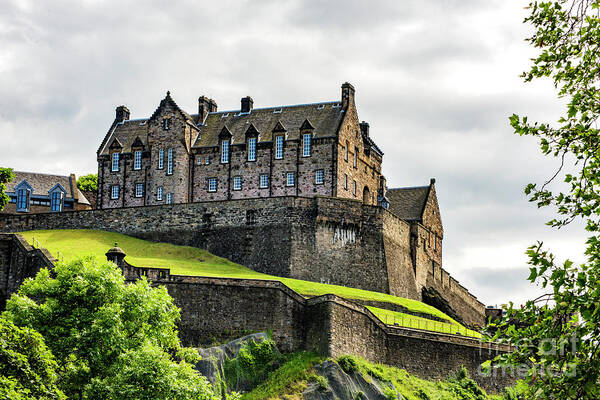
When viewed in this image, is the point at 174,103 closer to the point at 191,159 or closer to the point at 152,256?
the point at 191,159

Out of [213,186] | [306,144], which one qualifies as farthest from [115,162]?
[306,144]

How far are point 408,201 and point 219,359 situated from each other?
36.8 m

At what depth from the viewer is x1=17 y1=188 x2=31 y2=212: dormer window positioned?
78688mm

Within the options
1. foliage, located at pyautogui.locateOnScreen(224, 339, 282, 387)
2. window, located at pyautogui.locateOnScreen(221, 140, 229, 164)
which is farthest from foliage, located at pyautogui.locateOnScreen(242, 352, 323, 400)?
window, located at pyautogui.locateOnScreen(221, 140, 229, 164)

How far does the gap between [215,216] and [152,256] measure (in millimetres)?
6575

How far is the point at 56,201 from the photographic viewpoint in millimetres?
80438

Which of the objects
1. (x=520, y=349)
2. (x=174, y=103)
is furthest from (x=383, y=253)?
(x=520, y=349)

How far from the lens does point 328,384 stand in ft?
143

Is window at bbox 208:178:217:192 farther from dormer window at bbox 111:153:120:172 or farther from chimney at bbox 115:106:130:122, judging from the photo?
chimney at bbox 115:106:130:122

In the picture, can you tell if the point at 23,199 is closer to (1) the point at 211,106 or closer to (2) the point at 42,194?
(2) the point at 42,194

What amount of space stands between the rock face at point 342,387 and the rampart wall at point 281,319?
1535 mm

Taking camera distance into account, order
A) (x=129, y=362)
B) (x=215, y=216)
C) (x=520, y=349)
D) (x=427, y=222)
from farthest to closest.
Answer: (x=427, y=222), (x=215, y=216), (x=129, y=362), (x=520, y=349)

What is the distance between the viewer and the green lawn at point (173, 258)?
54.3 meters

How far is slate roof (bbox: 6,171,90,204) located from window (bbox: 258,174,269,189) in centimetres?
2274
